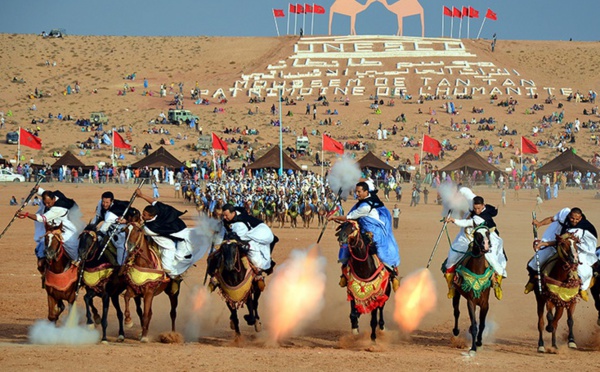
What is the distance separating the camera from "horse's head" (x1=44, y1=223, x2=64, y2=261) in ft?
48.8

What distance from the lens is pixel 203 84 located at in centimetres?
10581

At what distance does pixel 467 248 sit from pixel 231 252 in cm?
389

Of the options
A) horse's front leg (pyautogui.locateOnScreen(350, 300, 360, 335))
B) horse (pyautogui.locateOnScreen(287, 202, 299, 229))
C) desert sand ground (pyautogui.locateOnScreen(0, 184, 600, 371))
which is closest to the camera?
desert sand ground (pyautogui.locateOnScreen(0, 184, 600, 371))

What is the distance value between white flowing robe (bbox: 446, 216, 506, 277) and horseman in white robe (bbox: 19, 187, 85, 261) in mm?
6373

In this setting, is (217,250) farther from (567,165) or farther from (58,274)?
(567,165)

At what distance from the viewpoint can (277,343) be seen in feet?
49.6

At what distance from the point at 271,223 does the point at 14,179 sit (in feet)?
84.1

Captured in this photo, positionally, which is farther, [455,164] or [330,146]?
[455,164]

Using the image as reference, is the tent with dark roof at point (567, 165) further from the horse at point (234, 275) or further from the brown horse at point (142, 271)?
the brown horse at point (142, 271)

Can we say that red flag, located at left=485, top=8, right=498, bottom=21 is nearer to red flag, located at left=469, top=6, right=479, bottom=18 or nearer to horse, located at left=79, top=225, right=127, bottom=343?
red flag, located at left=469, top=6, right=479, bottom=18

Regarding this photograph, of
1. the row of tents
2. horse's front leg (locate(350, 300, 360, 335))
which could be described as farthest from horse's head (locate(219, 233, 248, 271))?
the row of tents

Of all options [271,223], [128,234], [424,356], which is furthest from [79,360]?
[271,223]

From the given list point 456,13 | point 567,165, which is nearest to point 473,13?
point 456,13

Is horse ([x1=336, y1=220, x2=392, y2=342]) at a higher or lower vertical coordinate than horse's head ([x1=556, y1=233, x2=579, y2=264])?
lower
